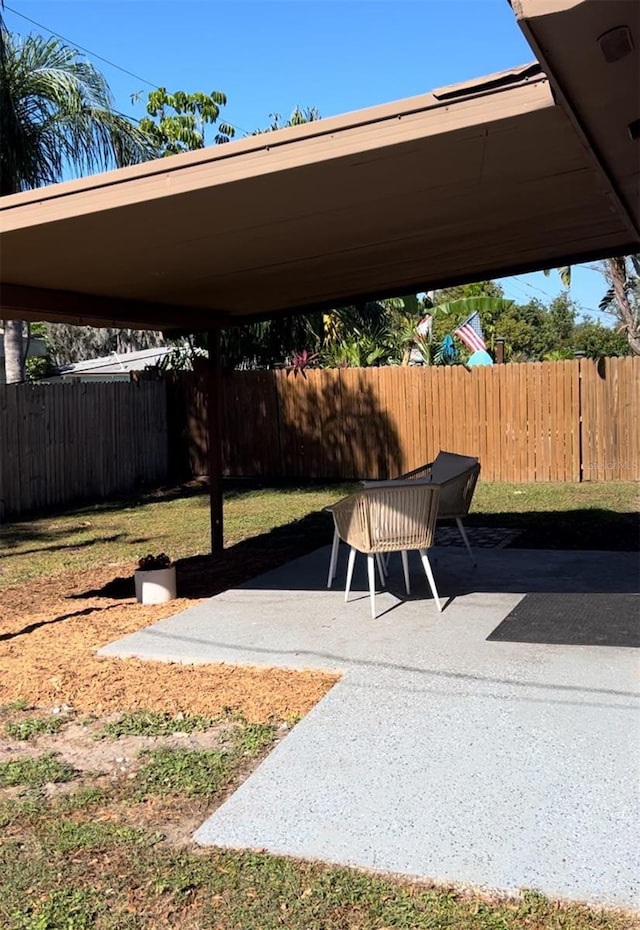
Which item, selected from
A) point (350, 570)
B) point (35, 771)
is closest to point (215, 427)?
point (350, 570)

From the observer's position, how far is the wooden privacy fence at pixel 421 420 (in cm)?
1341

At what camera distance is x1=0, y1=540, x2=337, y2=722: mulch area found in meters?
4.62

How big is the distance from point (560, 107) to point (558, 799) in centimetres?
257

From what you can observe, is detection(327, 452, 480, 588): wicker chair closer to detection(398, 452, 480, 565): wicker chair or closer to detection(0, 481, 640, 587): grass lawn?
detection(398, 452, 480, 565): wicker chair

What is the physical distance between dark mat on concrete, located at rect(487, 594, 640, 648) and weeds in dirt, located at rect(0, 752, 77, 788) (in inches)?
99.5

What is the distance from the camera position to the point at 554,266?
7.87 meters

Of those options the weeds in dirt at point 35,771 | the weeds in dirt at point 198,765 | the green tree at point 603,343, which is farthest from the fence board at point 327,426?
the green tree at point 603,343

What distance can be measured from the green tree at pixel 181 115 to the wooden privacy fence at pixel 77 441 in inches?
354

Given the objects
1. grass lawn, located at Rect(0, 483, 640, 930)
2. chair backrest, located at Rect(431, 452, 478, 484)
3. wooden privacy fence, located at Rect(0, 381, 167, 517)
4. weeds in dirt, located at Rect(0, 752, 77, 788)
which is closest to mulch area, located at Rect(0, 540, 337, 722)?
grass lawn, located at Rect(0, 483, 640, 930)

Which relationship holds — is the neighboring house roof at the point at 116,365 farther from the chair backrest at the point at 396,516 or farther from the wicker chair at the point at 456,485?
the chair backrest at the point at 396,516

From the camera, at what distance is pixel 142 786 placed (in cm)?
372

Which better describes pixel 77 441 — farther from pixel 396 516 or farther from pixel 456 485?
pixel 396 516

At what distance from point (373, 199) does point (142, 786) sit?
117 inches

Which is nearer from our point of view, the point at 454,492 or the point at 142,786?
the point at 142,786
